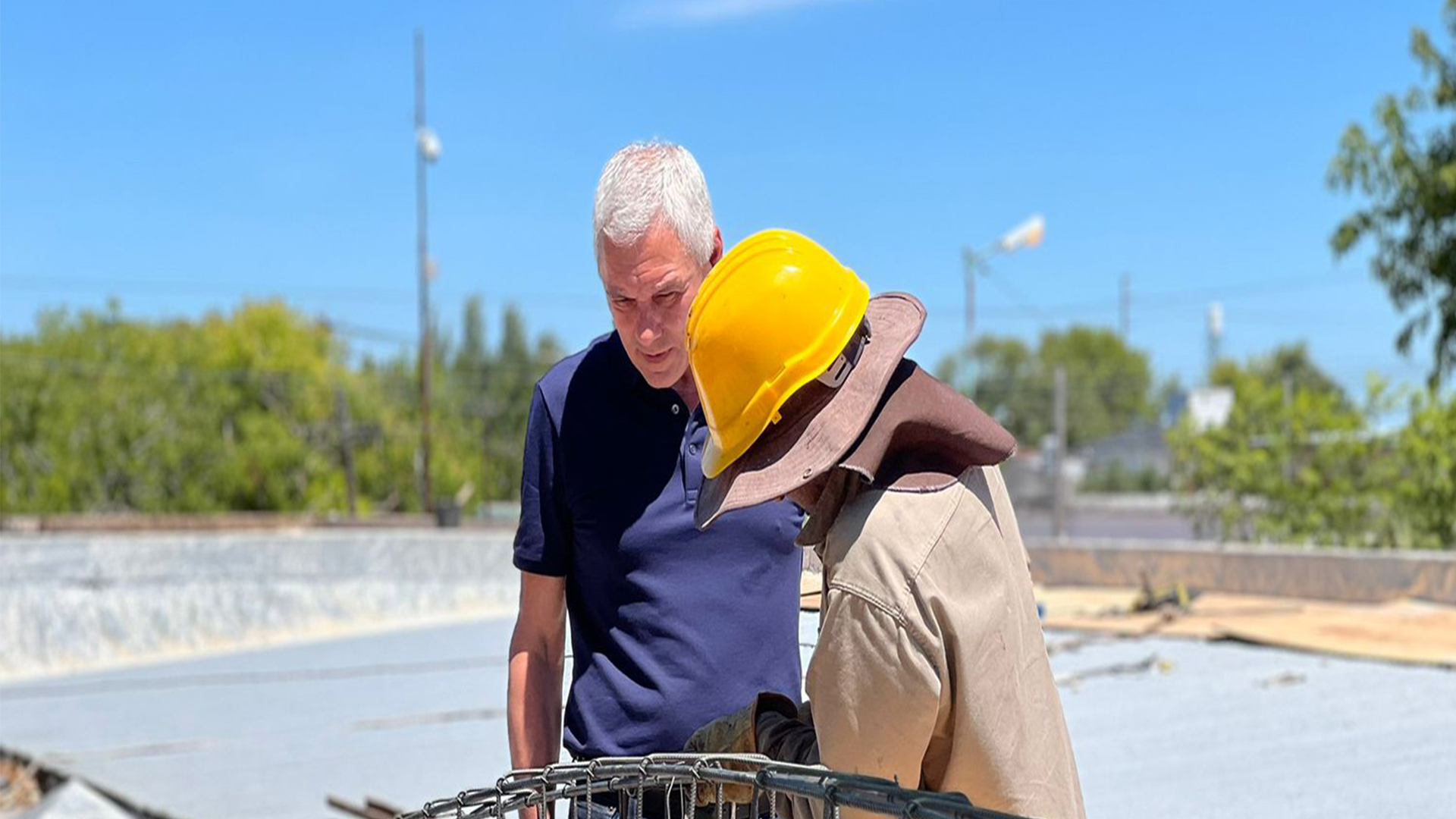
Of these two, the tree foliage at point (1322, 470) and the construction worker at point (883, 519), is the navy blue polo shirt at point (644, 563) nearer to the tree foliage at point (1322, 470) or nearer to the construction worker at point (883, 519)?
the construction worker at point (883, 519)

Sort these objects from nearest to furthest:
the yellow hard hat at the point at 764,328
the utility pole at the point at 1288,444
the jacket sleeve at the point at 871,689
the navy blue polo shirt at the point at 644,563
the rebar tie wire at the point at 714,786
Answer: the rebar tie wire at the point at 714,786
the jacket sleeve at the point at 871,689
the yellow hard hat at the point at 764,328
the navy blue polo shirt at the point at 644,563
the utility pole at the point at 1288,444

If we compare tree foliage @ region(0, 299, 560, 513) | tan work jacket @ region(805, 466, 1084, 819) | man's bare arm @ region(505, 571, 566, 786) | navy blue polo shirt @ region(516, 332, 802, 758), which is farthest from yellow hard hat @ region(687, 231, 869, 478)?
tree foliage @ region(0, 299, 560, 513)

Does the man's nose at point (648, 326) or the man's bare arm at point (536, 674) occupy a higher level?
the man's nose at point (648, 326)

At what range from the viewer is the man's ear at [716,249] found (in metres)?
2.16

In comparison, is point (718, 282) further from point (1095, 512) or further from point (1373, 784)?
point (1095, 512)

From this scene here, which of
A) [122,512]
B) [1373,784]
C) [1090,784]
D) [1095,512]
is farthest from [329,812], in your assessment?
[1095,512]

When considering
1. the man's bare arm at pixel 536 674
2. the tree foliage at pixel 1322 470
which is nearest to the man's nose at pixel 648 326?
the man's bare arm at pixel 536 674

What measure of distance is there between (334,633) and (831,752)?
42.4 ft

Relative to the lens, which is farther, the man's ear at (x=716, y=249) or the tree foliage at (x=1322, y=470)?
the tree foliage at (x=1322, y=470)

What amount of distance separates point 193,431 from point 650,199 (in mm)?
37456

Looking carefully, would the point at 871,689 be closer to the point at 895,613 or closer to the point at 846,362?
the point at 895,613

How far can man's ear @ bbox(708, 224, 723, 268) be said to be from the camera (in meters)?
2.16

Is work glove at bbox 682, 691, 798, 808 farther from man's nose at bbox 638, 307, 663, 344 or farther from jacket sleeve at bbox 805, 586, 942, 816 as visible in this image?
man's nose at bbox 638, 307, 663, 344

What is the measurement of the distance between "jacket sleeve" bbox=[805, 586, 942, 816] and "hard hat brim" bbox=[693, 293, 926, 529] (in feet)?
0.40
